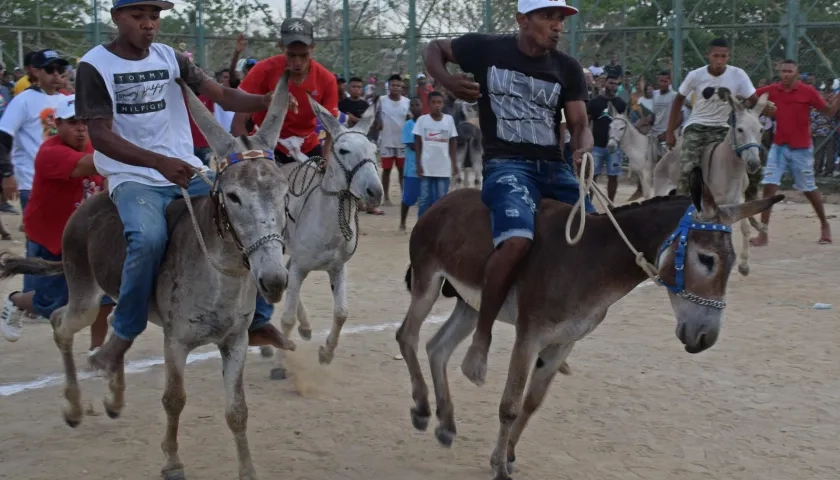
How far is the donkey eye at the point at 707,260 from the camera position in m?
4.52

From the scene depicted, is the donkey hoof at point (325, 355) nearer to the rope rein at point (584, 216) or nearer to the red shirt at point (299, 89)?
the red shirt at point (299, 89)

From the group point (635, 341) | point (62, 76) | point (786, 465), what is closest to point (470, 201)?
point (786, 465)

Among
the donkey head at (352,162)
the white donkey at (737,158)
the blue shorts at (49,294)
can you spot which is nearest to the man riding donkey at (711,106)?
the white donkey at (737,158)

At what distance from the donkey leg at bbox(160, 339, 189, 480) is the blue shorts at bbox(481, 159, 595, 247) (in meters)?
1.84

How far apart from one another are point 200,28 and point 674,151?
13.8 meters

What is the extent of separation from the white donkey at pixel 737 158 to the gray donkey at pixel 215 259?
7.10 metres

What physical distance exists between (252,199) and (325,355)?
10.6 feet

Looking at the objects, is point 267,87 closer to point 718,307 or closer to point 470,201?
point 470,201

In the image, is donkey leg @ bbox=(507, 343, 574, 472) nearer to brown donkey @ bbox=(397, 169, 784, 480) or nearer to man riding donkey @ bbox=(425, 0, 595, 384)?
brown donkey @ bbox=(397, 169, 784, 480)

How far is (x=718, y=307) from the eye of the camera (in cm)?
455

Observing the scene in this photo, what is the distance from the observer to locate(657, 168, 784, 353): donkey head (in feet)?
14.8

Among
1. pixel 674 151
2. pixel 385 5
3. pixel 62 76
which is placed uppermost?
pixel 385 5

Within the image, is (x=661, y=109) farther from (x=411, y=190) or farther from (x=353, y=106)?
(x=411, y=190)

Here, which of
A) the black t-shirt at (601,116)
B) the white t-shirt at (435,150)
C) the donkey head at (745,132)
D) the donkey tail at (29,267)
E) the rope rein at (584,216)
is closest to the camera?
the rope rein at (584,216)
